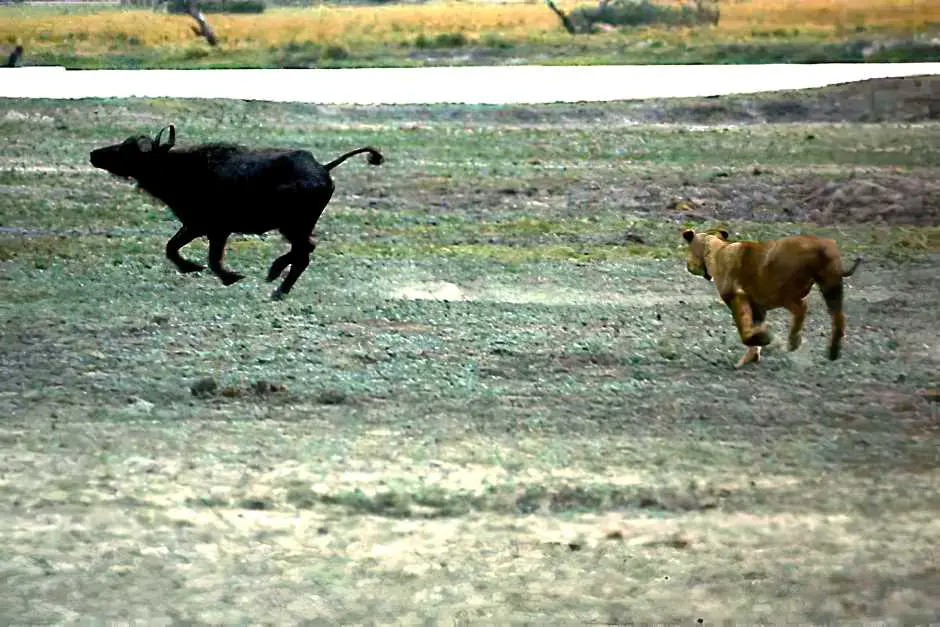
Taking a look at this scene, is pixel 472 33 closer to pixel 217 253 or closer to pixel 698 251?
pixel 217 253

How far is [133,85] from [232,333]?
4.25 m

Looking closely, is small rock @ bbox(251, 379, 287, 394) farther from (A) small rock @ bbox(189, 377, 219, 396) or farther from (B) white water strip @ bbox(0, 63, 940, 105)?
(B) white water strip @ bbox(0, 63, 940, 105)

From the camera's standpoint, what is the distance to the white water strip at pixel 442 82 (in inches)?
399

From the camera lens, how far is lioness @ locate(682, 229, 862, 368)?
4980 mm

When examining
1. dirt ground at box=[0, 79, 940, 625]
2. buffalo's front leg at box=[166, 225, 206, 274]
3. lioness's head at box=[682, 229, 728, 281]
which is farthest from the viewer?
buffalo's front leg at box=[166, 225, 206, 274]

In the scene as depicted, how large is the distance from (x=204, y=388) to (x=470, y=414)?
0.86 m

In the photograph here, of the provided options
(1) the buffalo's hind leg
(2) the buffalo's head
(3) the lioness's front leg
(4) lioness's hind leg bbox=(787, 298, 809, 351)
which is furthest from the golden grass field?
(3) the lioness's front leg

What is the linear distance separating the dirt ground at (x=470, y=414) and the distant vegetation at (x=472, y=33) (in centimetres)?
69

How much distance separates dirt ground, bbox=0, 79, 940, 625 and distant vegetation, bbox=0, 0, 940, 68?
687 mm

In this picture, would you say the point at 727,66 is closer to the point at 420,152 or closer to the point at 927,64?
the point at 927,64

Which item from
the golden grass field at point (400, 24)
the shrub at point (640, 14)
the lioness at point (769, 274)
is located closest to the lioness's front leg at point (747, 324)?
the lioness at point (769, 274)

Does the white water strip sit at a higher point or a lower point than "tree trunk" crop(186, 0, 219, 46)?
lower

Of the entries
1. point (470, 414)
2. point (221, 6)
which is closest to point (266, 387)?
point (470, 414)

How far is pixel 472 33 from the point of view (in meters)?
9.93
